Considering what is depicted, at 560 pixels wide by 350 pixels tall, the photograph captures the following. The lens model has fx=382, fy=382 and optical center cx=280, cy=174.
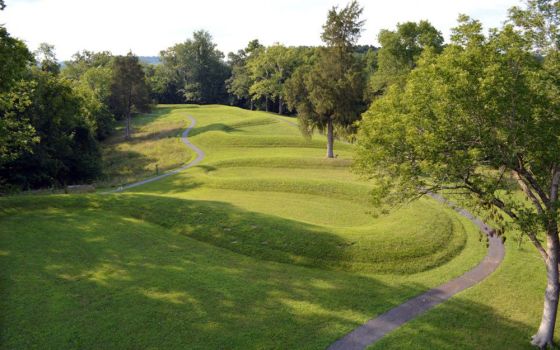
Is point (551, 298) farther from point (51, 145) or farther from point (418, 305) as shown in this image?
point (51, 145)

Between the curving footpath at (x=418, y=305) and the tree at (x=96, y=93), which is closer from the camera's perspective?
the curving footpath at (x=418, y=305)

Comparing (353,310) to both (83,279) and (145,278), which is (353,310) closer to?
(145,278)

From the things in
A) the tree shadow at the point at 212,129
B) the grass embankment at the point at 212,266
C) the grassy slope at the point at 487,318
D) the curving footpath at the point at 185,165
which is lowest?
the grassy slope at the point at 487,318

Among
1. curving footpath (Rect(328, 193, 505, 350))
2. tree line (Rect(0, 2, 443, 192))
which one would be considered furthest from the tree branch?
tree line (Rect(0, 2, 443, 192))

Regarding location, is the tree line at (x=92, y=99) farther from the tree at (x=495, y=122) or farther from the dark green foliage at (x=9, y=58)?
the tree at (x=495, y=122)

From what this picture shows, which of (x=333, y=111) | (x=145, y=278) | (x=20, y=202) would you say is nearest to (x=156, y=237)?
(x=145, y=278)

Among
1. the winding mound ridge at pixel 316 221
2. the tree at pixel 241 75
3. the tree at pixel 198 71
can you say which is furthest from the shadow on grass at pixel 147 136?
the tree at pixel 198 71

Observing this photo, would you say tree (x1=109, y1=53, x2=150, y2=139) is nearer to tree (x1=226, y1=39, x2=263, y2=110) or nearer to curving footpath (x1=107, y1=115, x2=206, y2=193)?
curving footpath (x1=107, y1=115, x2=206, y2=193)
